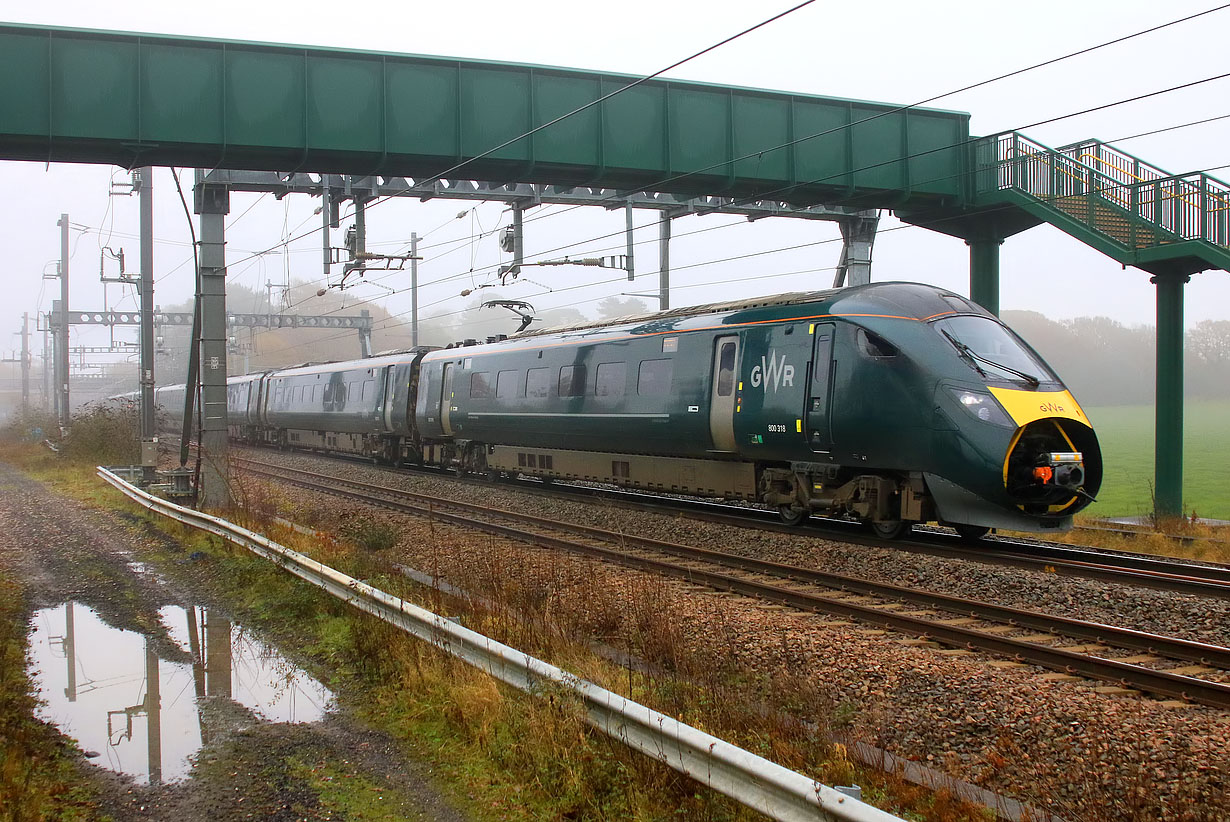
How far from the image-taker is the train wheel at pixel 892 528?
40.2ft

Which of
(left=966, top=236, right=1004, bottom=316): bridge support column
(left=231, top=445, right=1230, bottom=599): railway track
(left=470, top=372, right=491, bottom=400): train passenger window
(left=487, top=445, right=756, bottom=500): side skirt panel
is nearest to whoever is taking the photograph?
(left=231, top=445, right=1230, bottom=599): railway track

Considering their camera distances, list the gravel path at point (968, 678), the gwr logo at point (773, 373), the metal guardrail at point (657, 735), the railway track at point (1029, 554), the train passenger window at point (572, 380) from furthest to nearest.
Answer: the train passenger window at point (572, 380), the gwr logo at point (773, 373), the railway track at point (1029, 554), the gravel path at point (968, 678), the metal guardrail at point (657, 735)

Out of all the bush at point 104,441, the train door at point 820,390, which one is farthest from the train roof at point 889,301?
the bush at point 104,441

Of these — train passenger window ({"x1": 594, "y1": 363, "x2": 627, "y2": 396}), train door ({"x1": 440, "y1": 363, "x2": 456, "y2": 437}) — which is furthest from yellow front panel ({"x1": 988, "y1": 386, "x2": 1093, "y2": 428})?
train door ({"x1": 440, "y1": 363, "x2": 456, "y2": 437})

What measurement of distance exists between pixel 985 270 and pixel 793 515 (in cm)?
913

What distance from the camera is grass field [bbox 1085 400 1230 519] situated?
2675 centimetres

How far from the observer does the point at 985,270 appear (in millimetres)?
19844

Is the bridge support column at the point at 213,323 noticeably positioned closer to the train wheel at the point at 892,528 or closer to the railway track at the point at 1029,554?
the railway track at the point at 1029,554

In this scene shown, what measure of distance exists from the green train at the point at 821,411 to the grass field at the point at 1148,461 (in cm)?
899

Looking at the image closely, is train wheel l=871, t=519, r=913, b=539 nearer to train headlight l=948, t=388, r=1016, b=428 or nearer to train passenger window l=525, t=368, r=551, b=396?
train headlight l=948, t=388, r=1016, b=428

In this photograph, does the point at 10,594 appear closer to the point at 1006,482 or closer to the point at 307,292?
the point at 1006,482

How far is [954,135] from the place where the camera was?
20.8 metres

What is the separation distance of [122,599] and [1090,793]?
934cm

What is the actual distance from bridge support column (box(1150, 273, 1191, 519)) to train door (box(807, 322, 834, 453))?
861 cm
